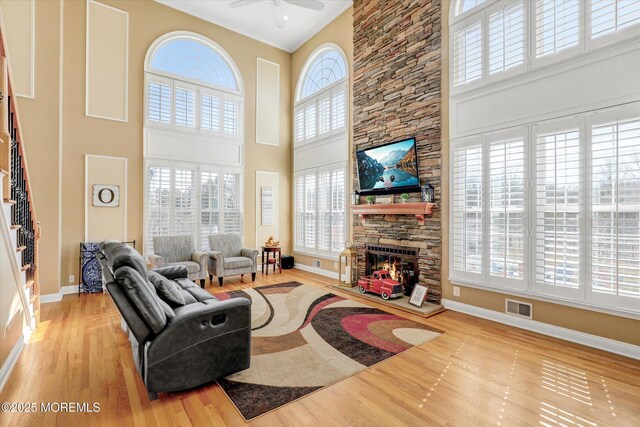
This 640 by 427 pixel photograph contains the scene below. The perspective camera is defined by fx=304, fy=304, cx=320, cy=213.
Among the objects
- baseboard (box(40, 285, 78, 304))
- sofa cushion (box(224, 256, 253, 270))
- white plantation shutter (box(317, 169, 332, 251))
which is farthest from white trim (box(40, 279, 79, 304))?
white plantation shutter (box(317, 169, 332, 251))

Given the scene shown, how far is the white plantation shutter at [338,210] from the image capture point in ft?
20.5

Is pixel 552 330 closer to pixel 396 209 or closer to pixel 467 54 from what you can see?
pixel 396 209

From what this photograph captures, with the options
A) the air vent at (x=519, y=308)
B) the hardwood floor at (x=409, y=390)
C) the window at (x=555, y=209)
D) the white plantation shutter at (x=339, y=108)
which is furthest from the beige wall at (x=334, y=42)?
the hardwood floor at (x=409, y=390)

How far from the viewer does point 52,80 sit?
488 cm

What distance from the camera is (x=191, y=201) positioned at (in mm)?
6379

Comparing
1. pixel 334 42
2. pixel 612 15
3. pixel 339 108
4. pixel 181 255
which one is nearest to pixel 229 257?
pixel 181 255

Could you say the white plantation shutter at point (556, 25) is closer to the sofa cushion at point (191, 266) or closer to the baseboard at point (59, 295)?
the sofa cushion at point (191, 266)

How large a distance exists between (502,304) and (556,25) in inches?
131

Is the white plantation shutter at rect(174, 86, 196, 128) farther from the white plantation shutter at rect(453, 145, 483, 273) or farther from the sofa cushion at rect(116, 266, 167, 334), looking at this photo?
the white plantation shutter at rect(453, 145, 483, 273)

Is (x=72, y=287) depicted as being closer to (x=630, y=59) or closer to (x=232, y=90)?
(x=232, y=90)

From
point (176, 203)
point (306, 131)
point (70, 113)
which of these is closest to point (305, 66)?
point (306, 131)

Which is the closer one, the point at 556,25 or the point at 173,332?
the point at 173,332

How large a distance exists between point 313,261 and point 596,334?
15.9 feet

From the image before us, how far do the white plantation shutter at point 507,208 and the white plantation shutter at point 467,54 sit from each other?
1.08 m
